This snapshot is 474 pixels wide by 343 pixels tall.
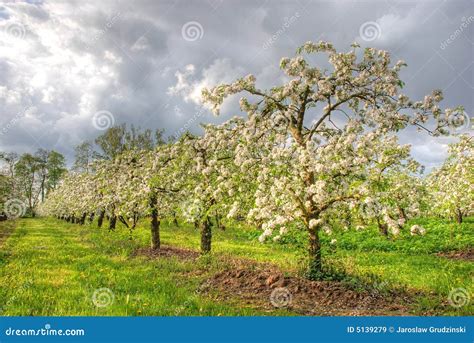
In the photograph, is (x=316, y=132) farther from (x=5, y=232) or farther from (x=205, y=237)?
(x=5, y=232)

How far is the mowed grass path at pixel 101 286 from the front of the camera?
352 inches

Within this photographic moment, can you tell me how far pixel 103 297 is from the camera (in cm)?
999

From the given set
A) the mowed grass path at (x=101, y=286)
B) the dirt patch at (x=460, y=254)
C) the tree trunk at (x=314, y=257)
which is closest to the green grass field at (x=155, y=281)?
the mowed grass path at (x=101, y=286)

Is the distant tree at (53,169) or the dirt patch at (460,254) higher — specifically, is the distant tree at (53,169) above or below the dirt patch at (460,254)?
above

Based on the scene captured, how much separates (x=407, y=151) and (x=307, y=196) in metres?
3.18

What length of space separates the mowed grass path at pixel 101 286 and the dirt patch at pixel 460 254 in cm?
1512

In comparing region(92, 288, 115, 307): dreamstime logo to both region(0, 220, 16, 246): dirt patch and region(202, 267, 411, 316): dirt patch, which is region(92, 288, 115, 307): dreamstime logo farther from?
region(0, 220, 16, 246): dirt patch

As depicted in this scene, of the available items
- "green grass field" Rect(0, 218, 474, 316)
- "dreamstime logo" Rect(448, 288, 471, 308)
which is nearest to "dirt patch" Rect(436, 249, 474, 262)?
"green grass field" Rect(0, 218, 474, 316)

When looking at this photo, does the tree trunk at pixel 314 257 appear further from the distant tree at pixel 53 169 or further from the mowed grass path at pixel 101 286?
the distant tree at pixel 53 169

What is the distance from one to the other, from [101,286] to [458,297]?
10.7 m

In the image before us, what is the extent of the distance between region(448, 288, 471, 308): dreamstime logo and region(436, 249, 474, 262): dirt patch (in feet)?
36.2

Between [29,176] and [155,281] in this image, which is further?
[29,176]

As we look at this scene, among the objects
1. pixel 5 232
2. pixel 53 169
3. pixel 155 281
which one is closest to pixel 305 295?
pixel 155 281

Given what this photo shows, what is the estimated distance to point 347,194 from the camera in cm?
1166
